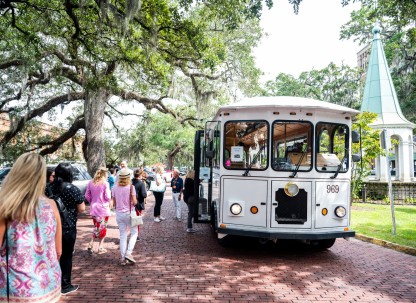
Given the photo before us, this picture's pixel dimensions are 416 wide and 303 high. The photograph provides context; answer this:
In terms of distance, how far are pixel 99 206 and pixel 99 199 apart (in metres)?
0.15

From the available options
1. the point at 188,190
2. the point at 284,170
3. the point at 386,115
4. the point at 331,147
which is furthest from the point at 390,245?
the point at 386,115

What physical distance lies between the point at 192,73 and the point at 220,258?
13559 mm

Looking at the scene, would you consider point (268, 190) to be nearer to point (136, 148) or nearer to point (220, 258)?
point (220, 258)

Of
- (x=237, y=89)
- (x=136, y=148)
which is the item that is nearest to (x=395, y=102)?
(x=237, y=89)

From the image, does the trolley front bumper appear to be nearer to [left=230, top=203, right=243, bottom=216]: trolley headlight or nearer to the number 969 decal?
[left=230, top=203, right=243, bottom=216]: trolley headlight

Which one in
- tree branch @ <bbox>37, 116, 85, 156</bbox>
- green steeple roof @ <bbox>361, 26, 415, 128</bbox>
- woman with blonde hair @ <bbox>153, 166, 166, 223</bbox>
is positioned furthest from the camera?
green steeple roof @ <bbox>361, 26, 415, 128</bbox>

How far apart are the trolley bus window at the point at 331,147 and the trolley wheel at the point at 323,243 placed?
1669mm

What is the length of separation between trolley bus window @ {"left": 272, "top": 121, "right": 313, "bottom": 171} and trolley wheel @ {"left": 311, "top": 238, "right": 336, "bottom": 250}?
6.17 ft

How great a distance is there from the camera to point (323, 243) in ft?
26.3

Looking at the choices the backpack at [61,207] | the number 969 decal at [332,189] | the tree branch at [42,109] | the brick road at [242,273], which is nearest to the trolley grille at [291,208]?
the number 969 decal at [332,189]

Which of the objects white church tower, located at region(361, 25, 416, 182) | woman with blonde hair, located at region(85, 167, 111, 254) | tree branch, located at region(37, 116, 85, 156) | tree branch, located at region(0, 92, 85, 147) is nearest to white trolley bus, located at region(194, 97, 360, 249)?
woman with blonde hair, located at region(85, 167, 111, 254)

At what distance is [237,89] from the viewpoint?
2192cm

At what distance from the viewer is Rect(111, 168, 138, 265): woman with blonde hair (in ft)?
21.6

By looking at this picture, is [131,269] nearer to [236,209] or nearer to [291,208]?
[236,209]
